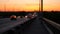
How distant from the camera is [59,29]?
527 inches

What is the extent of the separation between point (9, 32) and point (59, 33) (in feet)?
10.3

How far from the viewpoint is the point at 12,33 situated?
14.7 metres

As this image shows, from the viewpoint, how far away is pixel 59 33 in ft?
45.6

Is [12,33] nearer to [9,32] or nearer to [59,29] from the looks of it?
[9,32]

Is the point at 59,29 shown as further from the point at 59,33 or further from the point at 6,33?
the point at 6,33

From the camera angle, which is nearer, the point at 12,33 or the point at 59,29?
the point at 59,29

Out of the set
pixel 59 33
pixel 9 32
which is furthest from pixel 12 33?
pixel 59 33

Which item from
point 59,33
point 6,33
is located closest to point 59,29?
point 59,33

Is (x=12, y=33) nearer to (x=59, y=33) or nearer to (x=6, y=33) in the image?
(x=6, y=33)

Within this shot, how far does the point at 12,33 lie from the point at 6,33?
1.09 metres

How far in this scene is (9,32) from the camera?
14.4 metres

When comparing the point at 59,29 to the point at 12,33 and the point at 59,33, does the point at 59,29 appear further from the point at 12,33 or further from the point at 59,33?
the point at 12,33

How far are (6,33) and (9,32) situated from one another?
27.5 inches

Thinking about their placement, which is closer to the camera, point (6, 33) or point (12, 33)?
point (6, 33)
